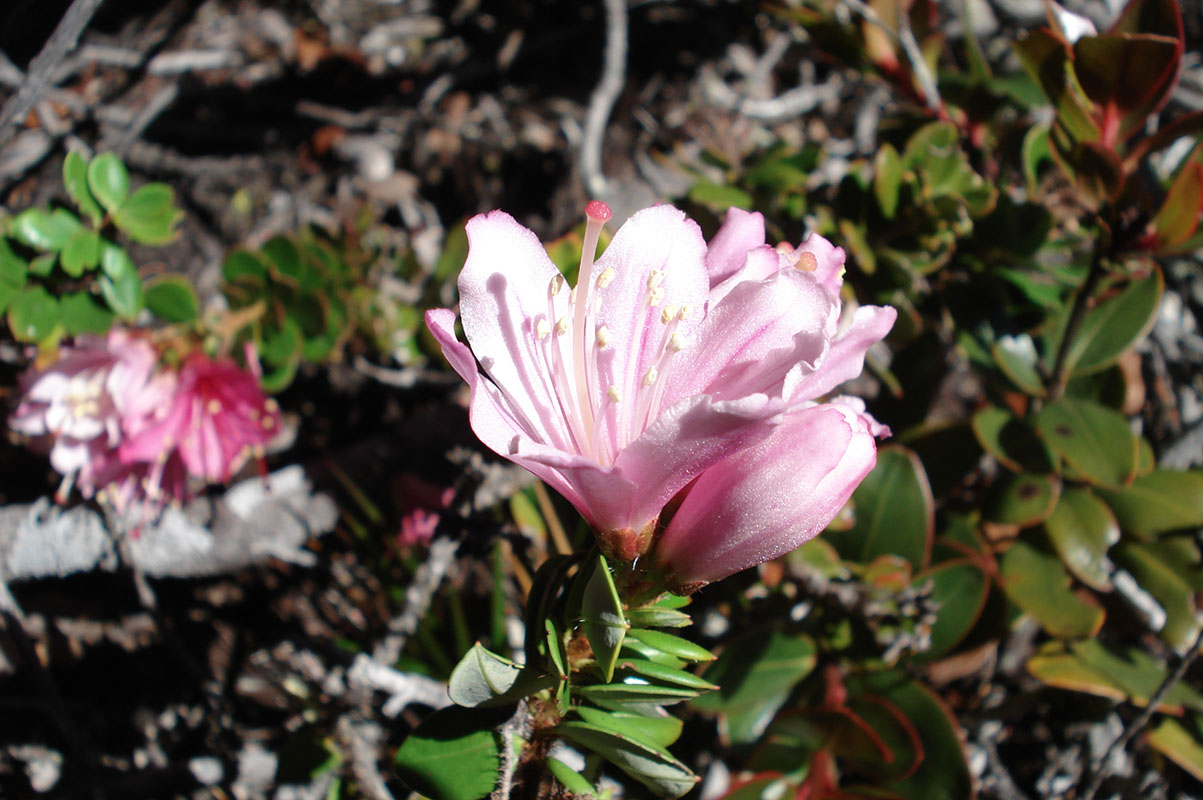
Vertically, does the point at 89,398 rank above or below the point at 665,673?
below

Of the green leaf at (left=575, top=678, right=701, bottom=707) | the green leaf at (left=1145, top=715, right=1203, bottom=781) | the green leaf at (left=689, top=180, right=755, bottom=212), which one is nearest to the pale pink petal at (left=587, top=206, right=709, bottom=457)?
the green leaf at (left=575, top=678, right=701, bottom=707)

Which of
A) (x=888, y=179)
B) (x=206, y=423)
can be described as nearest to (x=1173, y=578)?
(x=888, y=179)

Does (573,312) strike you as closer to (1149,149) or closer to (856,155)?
(1149,149)

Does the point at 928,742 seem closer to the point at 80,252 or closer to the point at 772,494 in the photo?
the point at 772,494

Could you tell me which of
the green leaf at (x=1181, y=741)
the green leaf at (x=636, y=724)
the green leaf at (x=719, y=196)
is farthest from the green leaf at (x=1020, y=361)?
the green leaf at (x=636, y=724)

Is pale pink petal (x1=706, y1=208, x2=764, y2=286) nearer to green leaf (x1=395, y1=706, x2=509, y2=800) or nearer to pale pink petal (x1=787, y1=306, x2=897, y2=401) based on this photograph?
pale pink petal (x1=787, y1=306, x2=897, y2=401)

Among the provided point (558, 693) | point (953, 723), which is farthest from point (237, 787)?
point (953, 723)
